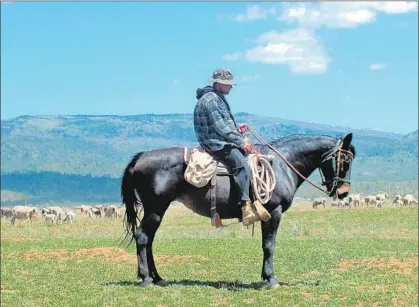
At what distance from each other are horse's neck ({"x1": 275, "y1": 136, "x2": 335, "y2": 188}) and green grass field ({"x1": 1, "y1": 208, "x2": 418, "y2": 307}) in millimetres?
1912

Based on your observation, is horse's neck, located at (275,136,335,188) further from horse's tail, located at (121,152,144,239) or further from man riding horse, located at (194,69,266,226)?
horse's tail, located at (121,152,144,239)

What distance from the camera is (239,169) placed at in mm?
13547

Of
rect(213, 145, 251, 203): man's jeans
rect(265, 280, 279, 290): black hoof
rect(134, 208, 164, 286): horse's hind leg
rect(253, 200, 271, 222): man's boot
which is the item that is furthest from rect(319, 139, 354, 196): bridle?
rect(134, 208, 164, 286): horse's hind leg

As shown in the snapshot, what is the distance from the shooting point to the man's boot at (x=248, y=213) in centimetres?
1346

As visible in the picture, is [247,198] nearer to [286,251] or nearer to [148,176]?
[148,176]

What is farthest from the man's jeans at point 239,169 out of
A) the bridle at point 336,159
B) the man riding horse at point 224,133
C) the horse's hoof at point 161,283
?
the horse's hoof at point 161,283

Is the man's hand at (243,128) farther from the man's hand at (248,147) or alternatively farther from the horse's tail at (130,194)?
the horse's tail at (130,194)

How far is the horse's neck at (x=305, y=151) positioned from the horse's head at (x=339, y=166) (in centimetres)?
15

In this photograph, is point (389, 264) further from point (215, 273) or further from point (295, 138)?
point (295, 138)

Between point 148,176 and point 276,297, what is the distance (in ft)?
11.9

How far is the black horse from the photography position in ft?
45.6

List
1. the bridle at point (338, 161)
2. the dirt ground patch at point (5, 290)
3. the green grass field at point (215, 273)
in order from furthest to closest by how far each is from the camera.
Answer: the dirt ground patch at point (5, 290)
the bridle at point (338, 161)
the green grass field at point (215, 273)

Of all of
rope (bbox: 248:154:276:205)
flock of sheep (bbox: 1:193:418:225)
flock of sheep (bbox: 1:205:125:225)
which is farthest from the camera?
flock of sheep (bbox: 1:193:418:225)

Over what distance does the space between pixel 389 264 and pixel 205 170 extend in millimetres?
7678
